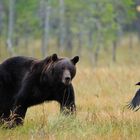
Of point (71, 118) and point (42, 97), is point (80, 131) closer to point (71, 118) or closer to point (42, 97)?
point (71, 118)

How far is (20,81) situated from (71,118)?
1.04m

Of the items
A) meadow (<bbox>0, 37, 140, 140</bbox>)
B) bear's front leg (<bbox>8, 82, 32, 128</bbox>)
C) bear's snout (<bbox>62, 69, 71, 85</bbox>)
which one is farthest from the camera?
bear's front leg (<bbox>8, 82, 32, 128</bbox>)

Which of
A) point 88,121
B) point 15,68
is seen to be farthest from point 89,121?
point 15,68

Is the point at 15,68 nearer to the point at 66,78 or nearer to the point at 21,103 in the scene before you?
the point at 21,103

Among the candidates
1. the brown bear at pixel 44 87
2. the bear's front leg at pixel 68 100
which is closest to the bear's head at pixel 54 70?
the brown bear at pixel 44 87

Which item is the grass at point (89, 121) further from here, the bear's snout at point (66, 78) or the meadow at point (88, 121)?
the bear's snout at point (66, 78)

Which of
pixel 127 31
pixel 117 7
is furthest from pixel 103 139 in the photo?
pixel 127 31

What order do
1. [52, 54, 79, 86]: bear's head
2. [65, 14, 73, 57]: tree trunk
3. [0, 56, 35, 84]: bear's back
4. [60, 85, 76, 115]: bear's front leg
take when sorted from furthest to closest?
[65, 14, 73, 57]: tree trunk → [0, 56, 35, 84]: bear's back → [60, 85, 76, 115]: bear's front leg → [52, 54, 79, 86]: bear's head

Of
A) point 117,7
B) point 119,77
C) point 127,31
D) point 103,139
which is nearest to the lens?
point 103,139

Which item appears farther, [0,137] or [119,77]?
[119,77]

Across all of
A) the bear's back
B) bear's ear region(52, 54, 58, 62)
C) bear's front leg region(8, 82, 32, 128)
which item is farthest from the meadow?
bear's ear region(52, 54, 58, 62)

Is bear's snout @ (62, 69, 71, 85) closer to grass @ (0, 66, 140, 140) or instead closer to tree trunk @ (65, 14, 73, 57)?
grass @ (0, 66, 140, 140)

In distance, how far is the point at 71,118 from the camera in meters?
7.10

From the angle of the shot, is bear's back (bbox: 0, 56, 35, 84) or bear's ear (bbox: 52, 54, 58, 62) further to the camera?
bear's back (bbox: 0, 56, 35, 84)
